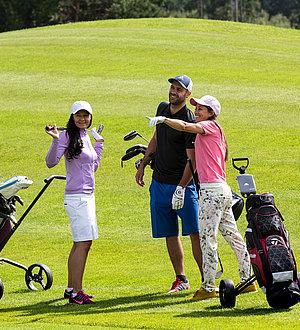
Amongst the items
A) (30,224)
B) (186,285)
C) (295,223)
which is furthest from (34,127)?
(186,285)

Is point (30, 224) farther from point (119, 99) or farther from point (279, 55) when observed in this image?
point (279, 55)

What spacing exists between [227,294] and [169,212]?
1.78 m

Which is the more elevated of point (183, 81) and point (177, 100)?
point (183, 81)

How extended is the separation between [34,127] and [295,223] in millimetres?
8596

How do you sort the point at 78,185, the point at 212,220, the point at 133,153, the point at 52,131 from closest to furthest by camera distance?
1. the point at 212,220
2. the point at 52,131
3. the point at 78,185
4. the point at 133,153

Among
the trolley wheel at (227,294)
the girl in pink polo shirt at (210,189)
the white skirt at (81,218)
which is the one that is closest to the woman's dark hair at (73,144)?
the white skirt at (81,218)

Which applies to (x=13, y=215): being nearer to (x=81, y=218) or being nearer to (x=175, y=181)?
(x=81, y=218)

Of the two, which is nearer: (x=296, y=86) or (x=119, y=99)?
(x=119, y=99)

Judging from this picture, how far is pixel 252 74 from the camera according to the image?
2933 cm

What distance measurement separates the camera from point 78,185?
1062 centimetres

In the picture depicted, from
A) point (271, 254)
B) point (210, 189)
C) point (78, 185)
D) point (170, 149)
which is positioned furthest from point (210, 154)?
point (78, 185)

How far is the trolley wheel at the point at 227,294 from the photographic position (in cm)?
956

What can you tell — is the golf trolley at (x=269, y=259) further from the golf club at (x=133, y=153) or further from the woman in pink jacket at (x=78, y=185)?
the golf club at (x=133, y=153)

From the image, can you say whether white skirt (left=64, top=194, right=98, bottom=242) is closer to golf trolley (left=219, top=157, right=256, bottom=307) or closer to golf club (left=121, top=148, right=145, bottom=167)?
golf club (left=121, top=148, right=145, bottom=167)
